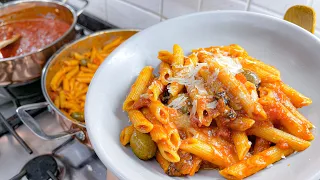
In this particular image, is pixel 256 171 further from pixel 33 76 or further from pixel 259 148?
pixel 33 76

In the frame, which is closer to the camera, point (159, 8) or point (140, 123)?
point (140, 123)

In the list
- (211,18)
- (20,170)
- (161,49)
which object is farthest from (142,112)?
(20,170)

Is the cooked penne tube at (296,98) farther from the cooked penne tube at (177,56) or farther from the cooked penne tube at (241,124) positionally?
the cooked penne tube at (177,56)

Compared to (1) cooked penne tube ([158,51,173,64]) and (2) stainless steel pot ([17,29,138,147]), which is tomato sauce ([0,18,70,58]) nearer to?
(2) stainless steel pot ([17,29,138,147])

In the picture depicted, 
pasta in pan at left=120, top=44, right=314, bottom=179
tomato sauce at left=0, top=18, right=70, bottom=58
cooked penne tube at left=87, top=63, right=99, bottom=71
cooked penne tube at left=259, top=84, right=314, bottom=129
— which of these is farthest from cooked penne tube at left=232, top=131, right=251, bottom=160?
tomato sauce at left=0, top=18, right=70, bottom=58

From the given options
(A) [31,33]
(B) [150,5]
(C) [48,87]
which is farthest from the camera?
(A) [31,33]

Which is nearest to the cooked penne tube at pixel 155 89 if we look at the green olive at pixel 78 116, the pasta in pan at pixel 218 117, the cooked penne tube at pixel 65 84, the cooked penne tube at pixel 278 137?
the pasta in pan at pixel 218 117

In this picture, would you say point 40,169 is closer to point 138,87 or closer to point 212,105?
point 138,87

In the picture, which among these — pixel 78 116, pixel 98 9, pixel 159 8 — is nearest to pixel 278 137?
pixel 78 116
